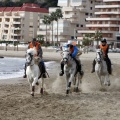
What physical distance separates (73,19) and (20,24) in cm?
1804

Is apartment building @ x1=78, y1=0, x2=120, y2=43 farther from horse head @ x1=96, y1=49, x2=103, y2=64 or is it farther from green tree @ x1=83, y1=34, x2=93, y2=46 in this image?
horse head @ x1=96, y1=49, x2=103, y2=64

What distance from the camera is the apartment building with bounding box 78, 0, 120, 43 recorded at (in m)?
108

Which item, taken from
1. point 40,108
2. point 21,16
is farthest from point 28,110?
point 21,16

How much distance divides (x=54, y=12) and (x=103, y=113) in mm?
111034

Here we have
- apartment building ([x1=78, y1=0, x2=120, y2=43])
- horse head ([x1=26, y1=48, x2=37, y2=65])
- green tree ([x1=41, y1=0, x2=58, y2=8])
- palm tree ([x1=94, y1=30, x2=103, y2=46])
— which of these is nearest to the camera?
horse head ([x1=26, y1=48, x2=37, y2=65])

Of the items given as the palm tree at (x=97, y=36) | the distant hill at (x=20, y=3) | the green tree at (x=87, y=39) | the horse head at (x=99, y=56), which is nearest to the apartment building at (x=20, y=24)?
the green tree at (x=87, y=39)

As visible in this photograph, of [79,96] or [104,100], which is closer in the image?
[104,100]

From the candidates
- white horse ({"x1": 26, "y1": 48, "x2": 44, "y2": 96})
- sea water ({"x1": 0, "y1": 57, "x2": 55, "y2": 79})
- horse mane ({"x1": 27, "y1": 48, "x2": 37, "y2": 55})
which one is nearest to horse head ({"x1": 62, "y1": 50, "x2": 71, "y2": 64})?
white horse ({"x1": 26, "y1": 48, "x2": 44, "y2": 96})

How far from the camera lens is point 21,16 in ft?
424

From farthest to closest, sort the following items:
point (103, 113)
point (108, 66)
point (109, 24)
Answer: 1. point (109, 24)
2. point (108, 66)
3. point (103, 113)

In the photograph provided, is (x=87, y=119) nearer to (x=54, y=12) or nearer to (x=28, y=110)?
(x=28, y=110)

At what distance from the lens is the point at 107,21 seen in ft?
359

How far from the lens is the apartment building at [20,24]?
128625 mm

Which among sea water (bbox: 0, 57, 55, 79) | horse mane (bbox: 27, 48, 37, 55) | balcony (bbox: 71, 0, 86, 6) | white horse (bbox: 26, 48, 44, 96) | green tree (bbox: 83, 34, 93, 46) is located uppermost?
balcony (bbox: 71, 0, 86, 6)
